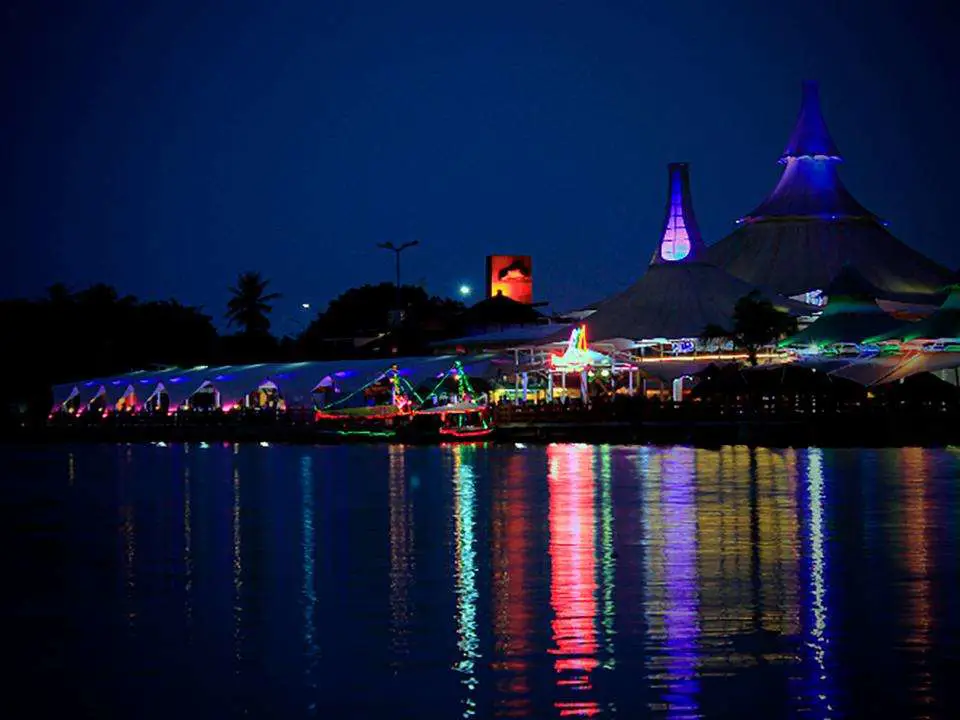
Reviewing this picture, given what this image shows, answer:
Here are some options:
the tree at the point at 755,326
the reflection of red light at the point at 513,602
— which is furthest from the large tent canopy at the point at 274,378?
the reflection of red light at the point at 513,602

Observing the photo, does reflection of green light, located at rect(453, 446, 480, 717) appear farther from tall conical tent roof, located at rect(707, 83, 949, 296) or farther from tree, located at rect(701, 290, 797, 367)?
tall conical tent roof, located at rect(707, 83, 949, 296)

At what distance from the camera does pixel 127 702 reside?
49.2 ft

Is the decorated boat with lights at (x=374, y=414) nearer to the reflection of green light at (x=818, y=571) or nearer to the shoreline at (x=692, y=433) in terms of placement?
the shoreline at (x=692, y=433)

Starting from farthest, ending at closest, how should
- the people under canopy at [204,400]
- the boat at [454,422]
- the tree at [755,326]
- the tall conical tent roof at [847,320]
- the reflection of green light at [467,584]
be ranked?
the people under canopy at [204,400] < the tree at [755,326] < the boat at [454,422] < the tall conical tent roof at [847,320] < the reflection of green light at [467,584]

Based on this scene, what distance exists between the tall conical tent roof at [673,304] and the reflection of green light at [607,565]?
3194 centimetres

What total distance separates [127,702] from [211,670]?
131cm

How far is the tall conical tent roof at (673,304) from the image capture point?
73812 millimetres

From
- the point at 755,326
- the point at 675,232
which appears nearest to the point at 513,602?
the point at 755,326

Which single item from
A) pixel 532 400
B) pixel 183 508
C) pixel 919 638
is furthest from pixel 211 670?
pixel 532 400

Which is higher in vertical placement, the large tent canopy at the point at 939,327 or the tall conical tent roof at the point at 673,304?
the tall conical tent roof at the point at 673,304

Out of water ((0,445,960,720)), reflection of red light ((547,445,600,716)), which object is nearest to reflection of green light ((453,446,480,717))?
water ((0,445,960,720))

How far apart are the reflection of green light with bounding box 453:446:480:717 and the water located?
2.3 inches

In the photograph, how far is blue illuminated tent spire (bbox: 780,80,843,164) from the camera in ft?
307

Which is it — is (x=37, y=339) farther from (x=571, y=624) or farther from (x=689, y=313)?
(x=571, y=624)
